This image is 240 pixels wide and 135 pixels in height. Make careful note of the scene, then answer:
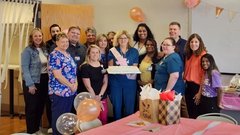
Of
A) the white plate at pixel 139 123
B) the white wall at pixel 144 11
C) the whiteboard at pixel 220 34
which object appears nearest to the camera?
the white plate at pixel 139 123

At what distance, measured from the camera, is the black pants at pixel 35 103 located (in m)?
4.24

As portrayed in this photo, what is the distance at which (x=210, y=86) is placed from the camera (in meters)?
3.62

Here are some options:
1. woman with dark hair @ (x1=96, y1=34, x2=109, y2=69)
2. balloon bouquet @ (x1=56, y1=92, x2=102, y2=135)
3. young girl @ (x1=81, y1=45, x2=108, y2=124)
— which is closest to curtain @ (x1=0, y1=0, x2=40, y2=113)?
woman with dark hair @ (x1=96, y1=34, x2=109, y2=69)

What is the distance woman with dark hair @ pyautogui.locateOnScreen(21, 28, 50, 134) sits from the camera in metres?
4.09

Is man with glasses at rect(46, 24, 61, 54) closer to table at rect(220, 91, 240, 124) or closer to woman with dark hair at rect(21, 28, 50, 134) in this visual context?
woman with dark hair at rect(21, 28, 50, 134)

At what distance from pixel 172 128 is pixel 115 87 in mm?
→ 1668

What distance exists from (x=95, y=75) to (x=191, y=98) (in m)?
1.16

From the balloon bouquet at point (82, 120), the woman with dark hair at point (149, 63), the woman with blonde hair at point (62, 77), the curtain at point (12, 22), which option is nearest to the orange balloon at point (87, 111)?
the balloon bouquet at point (82, 120)

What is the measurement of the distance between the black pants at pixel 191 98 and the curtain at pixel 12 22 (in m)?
2.54

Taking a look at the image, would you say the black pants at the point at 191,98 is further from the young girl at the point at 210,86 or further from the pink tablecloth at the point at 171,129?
the pink tablecloth at the point at 171,129

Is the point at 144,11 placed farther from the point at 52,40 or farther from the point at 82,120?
the point at 82,120

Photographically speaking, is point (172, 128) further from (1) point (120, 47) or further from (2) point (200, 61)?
(1) point (120, 47)

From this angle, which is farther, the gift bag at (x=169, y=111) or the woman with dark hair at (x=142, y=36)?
the woman with dark hair at (x=142, y=36)

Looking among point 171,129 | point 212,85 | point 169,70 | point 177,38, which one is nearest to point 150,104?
point 171,129
